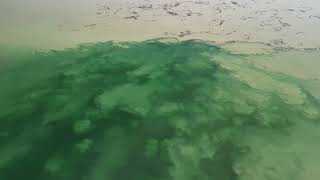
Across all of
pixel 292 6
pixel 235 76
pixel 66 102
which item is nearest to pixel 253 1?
pixel 292 6

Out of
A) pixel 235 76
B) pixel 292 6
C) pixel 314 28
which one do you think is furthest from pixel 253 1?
pixel 235 76

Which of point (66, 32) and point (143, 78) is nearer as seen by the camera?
point (143, 78)

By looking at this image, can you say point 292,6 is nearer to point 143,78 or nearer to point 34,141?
point 143,78

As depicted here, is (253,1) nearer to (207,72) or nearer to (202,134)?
(207,72)

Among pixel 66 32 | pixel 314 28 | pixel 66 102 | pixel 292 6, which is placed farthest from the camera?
pixel 292 6

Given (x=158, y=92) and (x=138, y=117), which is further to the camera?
(x=158, y=92)

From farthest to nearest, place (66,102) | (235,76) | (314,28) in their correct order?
(314,28) < (235,76) < (66,102)
